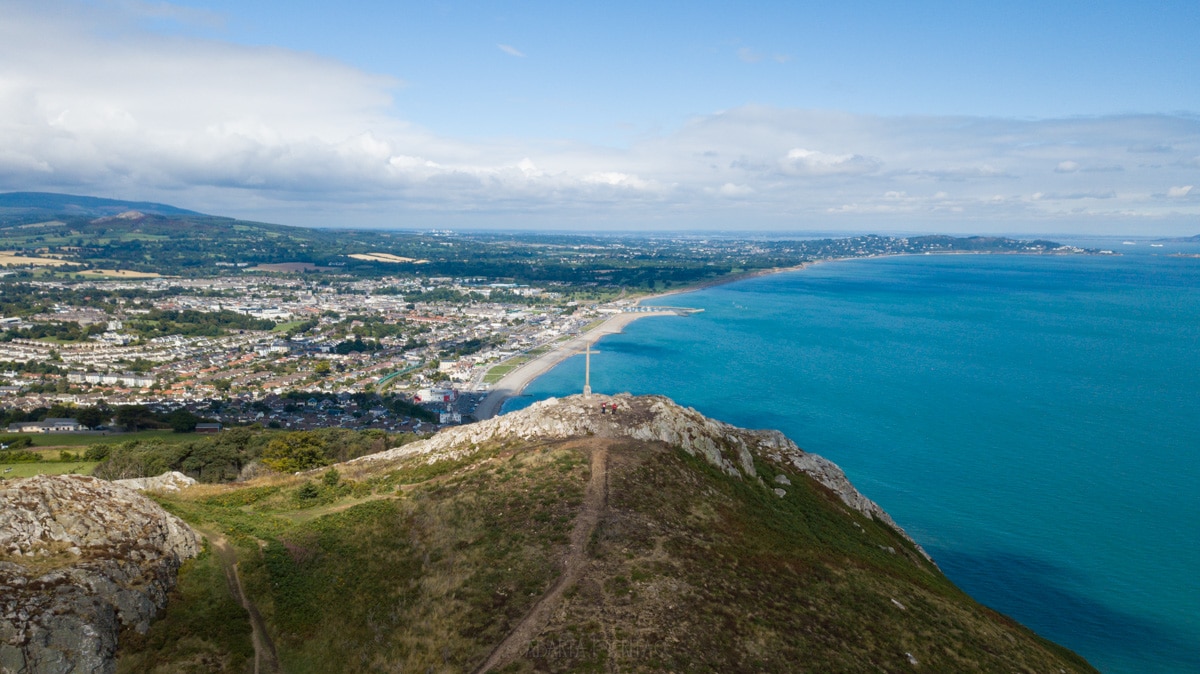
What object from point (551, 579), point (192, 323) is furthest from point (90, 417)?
point (192, 323)

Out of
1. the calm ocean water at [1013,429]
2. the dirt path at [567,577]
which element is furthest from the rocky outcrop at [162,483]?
the calm ocean water at [1013,429]

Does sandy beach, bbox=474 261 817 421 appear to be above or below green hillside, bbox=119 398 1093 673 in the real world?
below

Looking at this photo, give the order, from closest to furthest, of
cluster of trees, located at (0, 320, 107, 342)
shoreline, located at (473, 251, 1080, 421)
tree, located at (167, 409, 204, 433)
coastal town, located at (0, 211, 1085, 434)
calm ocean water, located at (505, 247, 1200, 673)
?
calm ocean water, located at (505, 247, 1200, 673)
tree, located at (167, 409, 204, 433)
coastal town, located at (0, 211, 1085, 434)
shoreline, located at (473, 251, 1080, 421)
cluster of trees, located at (0, 320, 107, 342)

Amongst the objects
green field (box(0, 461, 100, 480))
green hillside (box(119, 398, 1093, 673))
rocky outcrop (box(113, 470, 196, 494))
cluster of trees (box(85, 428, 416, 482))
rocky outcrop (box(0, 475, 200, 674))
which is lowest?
green field (box(0, 461, 100, 480))

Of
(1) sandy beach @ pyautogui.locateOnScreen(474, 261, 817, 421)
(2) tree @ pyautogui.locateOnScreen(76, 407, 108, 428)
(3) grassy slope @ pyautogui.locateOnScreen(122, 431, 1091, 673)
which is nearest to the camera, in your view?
(3) grassy slope @ pyautogui.locateOnScreen(122, 431, 1091, 673)

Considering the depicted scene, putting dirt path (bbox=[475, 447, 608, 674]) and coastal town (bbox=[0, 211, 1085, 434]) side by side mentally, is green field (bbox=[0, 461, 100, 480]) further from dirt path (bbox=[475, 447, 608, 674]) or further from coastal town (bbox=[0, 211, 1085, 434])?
dirt path (bbox=[475, 447, 608, 674])

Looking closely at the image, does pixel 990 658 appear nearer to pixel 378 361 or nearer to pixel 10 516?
pixel 10 516

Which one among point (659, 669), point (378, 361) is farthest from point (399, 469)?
point (378, 361)

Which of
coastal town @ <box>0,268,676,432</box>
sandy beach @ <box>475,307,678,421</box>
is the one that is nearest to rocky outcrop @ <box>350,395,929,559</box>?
coastal town @ <box>0,268,676,432</box>
